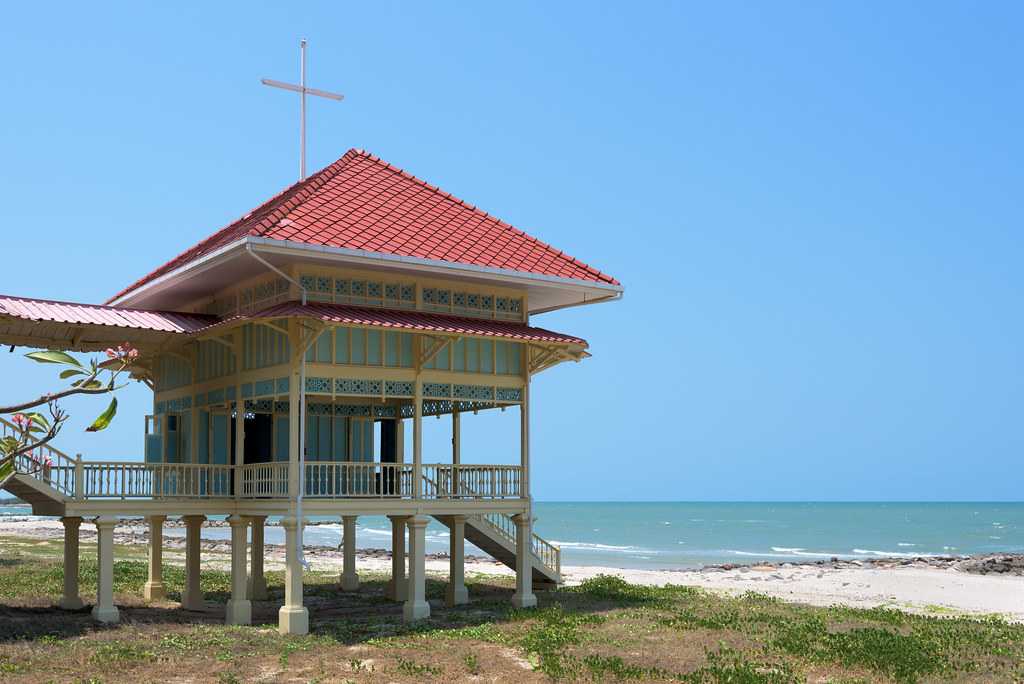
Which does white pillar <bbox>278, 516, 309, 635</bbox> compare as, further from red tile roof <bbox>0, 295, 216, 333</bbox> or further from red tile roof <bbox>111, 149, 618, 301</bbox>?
red tile roof <bbox>111, 149, 618, 301</bbox>

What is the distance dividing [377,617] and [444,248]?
25.0ft

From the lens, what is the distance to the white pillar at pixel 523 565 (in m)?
24.4

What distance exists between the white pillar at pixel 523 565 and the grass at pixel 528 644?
1.51 ft

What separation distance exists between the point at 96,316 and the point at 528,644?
1019 cm

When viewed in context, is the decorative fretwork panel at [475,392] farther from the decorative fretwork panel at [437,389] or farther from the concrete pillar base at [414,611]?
the concrete pillar base at [414,611]

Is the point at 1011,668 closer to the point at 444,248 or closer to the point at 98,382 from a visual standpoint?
the point at 444,248

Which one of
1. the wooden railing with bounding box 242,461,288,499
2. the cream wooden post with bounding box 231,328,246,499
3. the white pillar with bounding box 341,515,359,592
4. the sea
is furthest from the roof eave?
the sea

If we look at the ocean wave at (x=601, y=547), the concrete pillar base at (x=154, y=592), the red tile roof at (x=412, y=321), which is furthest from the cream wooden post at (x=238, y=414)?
the ocean wave at (x=601, y=547)

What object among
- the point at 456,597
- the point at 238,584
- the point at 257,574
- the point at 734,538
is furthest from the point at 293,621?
the point at 734,538

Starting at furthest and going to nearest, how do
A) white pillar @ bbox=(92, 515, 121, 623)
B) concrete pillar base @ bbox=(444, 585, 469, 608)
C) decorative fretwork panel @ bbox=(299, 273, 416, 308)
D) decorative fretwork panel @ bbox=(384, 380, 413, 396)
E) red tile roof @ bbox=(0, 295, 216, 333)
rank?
concrete pillar base @ bbox=(444, 585, 469, 608) < decorative fretwork panel @ bbox=(384, 380, 413, 396) < decorative fretwork panel @ bbox=(299, 273, 416, 308) < white pillar @ bbox=(92, 515, 121, 623) < red tile roof @ bbox=(0, 295, 216, 333)

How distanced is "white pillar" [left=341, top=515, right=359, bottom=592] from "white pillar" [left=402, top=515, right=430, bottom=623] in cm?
784

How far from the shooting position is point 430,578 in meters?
33.4

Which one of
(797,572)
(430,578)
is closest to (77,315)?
(430,578)

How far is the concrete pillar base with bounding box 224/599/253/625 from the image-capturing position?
22219mm
